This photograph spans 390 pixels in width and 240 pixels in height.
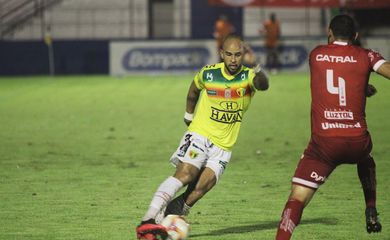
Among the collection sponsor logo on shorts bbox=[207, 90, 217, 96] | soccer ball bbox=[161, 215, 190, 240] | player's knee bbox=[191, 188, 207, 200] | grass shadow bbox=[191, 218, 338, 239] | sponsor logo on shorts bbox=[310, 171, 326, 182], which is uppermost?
sponsor logo on shorts bbox=[207, 90, 217, 96]

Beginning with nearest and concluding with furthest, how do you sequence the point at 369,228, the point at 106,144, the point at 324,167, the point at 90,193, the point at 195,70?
1. the point at 324,167
2. the point at 369,228
3. the point at 90,193
4. the point at 106,144
5. the point at 195,70

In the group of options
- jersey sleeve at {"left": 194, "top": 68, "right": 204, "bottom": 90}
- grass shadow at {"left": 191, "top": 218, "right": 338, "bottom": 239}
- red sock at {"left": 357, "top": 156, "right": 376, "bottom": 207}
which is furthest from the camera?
grass shadow at {"left": 191, "top": 218, "right": 338, "bottom": 239}

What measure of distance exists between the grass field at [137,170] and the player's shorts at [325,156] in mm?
1492

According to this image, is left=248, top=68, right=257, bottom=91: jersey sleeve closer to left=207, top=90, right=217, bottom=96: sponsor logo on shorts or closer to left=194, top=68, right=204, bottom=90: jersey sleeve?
left=207, top=90, right=217, bottom=96: sponsor logo on shorts

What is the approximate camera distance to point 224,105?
9352mm

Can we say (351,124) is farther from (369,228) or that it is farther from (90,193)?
(90,193)

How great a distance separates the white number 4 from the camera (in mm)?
8180

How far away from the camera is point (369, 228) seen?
896 cm

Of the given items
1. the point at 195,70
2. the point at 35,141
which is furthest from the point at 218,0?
the point at 35,141

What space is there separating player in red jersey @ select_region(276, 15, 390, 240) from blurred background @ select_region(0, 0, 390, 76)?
28312 mm

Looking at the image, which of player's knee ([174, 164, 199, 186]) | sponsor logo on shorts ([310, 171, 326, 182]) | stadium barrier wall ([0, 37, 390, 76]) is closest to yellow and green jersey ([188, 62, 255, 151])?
player's knee ([174, 164, 199, 186])

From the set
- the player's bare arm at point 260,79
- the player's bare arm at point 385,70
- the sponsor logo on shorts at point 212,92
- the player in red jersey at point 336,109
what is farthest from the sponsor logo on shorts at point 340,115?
the sponsor logo on shorts at point 212,92

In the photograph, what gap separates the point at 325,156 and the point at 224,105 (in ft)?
4.87

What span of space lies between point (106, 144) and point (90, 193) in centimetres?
530
